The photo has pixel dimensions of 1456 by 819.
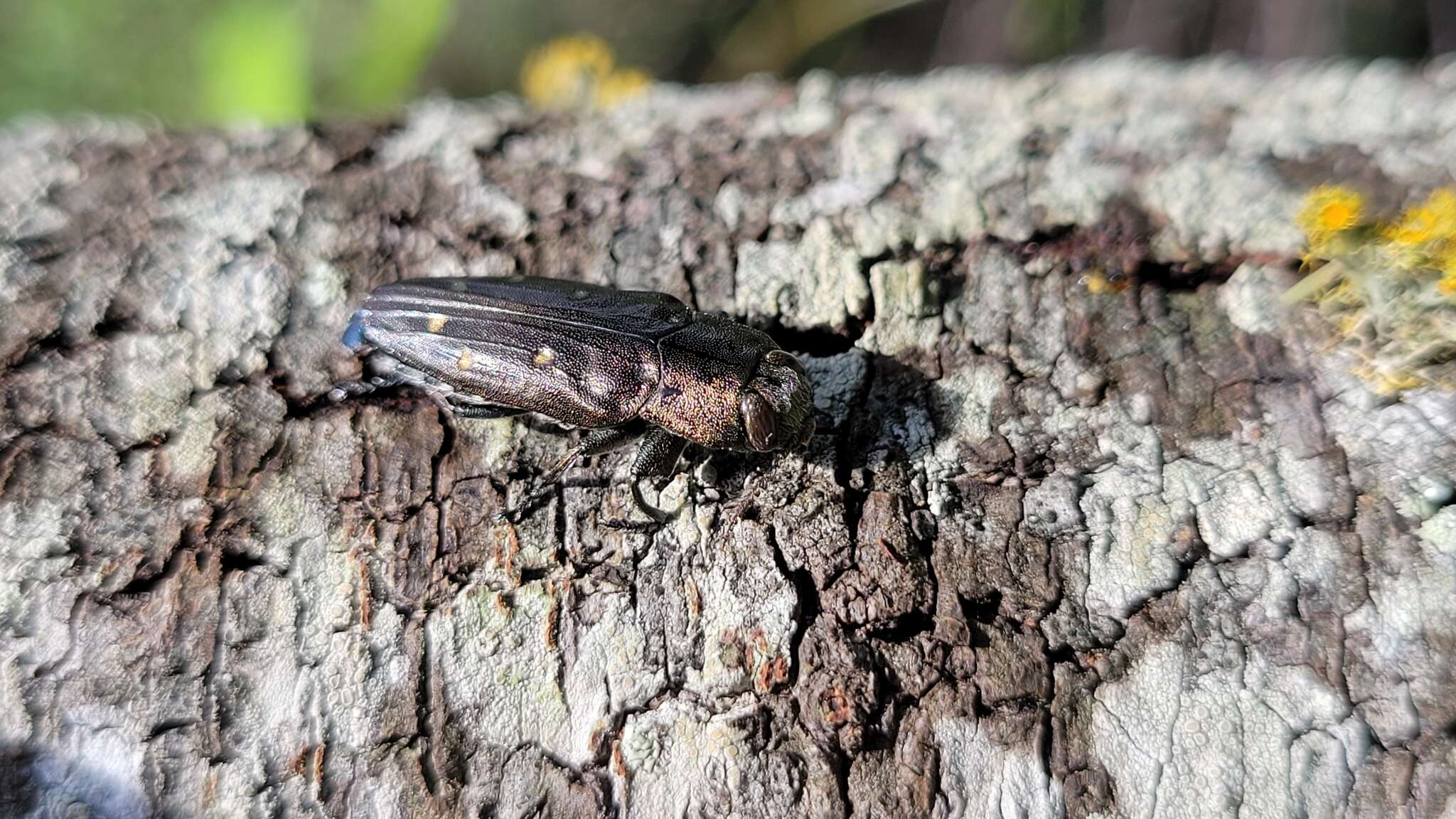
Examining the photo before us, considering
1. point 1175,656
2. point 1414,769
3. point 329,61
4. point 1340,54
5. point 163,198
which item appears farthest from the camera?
point 1340,54

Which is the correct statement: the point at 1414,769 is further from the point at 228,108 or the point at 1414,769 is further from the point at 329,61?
the point at 228,108

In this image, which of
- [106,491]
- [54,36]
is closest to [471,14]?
[54,36]

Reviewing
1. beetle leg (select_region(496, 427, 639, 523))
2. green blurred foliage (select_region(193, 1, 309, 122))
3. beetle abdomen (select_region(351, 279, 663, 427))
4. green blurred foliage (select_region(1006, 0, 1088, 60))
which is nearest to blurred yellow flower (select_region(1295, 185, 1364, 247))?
beetle abdomen (select_region(351, 279, 663, 427))

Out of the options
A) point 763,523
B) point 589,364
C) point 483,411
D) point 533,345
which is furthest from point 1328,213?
point 483,411

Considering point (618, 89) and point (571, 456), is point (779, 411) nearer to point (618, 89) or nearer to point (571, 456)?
point (571, 456)

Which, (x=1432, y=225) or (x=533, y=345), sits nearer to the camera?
(x=1432, y=225)

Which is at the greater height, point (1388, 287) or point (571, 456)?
point (1388, 287)
